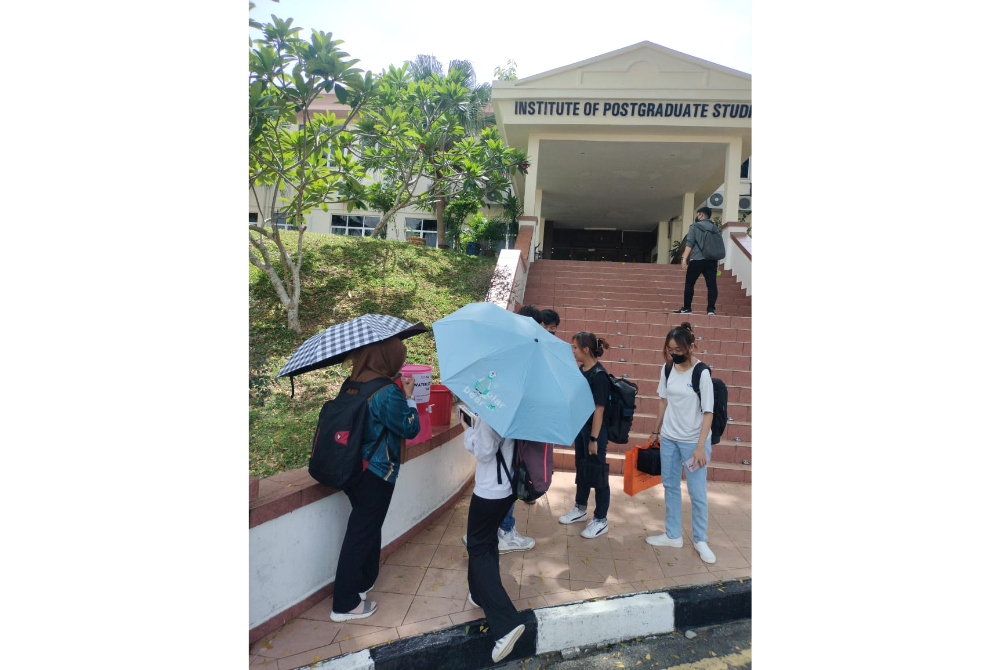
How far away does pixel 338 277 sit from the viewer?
9727mm

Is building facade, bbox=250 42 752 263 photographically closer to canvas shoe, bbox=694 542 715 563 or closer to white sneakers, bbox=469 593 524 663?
canvas shoe, bbox=694 542 715 563

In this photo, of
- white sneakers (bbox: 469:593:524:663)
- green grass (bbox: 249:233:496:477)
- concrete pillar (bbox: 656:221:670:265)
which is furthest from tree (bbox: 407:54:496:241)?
white sneakers (bbox: 469:593:524:663)

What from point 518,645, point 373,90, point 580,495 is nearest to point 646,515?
point 580,495

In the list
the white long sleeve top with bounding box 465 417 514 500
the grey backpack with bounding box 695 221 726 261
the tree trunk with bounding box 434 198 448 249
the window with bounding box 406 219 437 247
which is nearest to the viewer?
the white long sleeve top with bounding box 465 417 514 500

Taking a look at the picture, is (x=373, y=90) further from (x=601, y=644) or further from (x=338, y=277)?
(x=601, y=644)

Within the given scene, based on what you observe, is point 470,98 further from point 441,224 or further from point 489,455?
point 489,455

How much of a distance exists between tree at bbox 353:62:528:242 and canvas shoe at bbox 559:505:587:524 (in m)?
6.14

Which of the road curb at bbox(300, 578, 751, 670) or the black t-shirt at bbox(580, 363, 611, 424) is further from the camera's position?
the black t-shirt at bbox(580, 363, 611, 424)

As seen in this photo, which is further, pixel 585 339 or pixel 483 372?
pixel 585 339

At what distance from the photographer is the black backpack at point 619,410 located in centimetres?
390

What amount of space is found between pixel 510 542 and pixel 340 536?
1.24 metres

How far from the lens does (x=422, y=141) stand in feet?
30.2

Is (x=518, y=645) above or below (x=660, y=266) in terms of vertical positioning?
below

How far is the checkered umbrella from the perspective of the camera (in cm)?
278
